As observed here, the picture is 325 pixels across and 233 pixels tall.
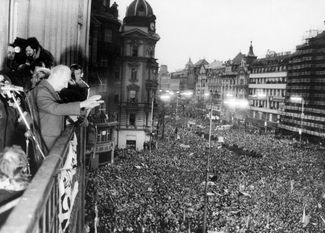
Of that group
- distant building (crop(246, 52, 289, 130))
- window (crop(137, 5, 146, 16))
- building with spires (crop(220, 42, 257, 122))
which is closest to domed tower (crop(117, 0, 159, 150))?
window (crop(137, 5, 146, 16))

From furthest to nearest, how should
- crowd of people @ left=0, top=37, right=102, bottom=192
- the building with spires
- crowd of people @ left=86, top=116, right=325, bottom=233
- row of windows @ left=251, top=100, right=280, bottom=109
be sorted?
the building with spires < row of windows @ left=251, top=100, right=280, bottom=109 < crowd of people @ left=86, top=116, right=325, bottom=233 < crowd of people @ left=0, top=37, right=102, bottom=192

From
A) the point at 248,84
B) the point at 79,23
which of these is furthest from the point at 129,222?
the point at 248,84

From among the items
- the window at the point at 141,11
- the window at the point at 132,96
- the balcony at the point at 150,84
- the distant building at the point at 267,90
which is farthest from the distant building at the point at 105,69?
the distant building at the point at 267,90

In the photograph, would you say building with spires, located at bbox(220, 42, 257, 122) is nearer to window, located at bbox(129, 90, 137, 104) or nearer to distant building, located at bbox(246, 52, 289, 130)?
distant building, located at bbox(246, 52, 289, 130)

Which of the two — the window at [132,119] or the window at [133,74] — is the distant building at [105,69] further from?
the window at [132,119]

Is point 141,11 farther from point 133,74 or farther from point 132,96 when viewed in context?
point 132,96

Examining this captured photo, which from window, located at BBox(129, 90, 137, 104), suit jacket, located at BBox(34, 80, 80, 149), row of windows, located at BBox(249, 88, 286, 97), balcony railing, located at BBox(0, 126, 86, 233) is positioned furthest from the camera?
row of windows, located at BBox(249, 88, 286, 97)
